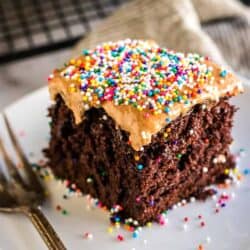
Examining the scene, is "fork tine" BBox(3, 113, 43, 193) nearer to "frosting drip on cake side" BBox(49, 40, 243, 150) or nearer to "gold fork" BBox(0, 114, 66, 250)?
"gold fork" BBox(0, 114, 66, 250)

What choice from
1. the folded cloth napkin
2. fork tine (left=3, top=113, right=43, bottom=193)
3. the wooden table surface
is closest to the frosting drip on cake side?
fork tine (left=3, top=113, right=43, bottom=193)

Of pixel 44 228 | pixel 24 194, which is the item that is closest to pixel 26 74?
pixel 24 194

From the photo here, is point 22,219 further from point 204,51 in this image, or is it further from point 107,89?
point 204,51

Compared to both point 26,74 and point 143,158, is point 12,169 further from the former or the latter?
point 26,74

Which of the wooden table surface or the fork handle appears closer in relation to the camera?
the fork handle

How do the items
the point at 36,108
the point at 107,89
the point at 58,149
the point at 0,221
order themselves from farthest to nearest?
the point at 36,108 < the point at 58,149 < the point at 0,221 < the point at 107,89

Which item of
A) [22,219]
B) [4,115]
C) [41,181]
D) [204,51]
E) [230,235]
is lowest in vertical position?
[230,235]

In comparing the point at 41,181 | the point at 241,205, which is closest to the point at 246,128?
the point at 241,205
